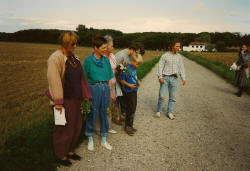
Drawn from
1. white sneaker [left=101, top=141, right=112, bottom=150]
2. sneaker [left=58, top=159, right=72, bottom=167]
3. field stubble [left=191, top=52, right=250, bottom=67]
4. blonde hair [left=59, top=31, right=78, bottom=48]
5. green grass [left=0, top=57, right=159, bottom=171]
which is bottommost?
white sneaker [left=101, top=141, right=112, bottom=150]

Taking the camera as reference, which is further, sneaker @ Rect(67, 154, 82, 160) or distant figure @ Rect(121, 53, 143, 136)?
distant figure @ Rect(121, 53, 143, 136)

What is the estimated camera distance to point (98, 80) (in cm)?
321

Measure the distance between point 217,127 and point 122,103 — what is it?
8.25ft

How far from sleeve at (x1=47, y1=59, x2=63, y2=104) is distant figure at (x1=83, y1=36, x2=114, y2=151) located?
28.6 inches

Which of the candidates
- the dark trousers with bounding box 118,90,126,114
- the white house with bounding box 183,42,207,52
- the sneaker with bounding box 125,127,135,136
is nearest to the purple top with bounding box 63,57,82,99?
the sneaker with bounding box 125,127,135,136

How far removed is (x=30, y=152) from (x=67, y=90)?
3.74 ft

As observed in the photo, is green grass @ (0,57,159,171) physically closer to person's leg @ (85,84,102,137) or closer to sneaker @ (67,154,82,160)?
sneaker @ (67,154,82,160)

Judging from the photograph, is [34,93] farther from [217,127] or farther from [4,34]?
[4,34]

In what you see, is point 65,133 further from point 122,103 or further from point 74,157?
point 122,103

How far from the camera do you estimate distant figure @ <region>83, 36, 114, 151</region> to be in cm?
312

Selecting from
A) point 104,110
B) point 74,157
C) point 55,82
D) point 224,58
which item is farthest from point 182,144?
point 224,58

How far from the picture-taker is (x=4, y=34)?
82250 mm

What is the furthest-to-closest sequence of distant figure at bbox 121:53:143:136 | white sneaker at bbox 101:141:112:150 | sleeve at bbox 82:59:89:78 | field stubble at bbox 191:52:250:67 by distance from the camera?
field stubble at bbox 191:52:250:67 < distant figure at bbox 121:53:143:136 < white sneaker at bbox 101:141:112:150 < sleeve at bbox 82:59:89:78

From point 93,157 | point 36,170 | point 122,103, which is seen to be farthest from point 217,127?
point 36,170
